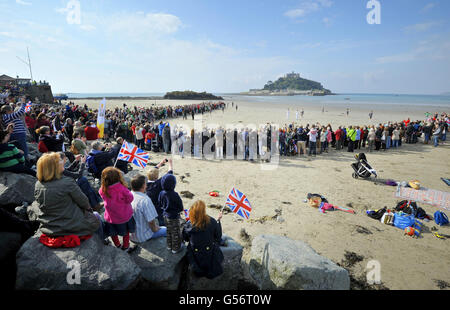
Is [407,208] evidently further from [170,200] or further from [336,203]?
[170,200]

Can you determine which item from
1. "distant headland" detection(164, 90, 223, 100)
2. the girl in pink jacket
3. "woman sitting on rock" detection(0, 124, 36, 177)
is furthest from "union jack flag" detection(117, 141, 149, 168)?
"distant headland" detection(164, 90, 223, 100)

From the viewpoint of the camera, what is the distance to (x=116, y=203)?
387 cm

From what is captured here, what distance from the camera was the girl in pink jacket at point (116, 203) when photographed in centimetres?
380

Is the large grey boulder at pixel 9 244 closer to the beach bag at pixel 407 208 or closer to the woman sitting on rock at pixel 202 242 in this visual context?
the woman sitting on rock at pixel 202 242

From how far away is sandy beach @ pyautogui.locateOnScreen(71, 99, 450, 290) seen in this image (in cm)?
560

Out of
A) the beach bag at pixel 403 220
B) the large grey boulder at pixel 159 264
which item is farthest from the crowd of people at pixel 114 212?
the beach bag at pixel 403 220

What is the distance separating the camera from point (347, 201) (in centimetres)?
877

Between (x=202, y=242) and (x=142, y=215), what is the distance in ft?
4.28

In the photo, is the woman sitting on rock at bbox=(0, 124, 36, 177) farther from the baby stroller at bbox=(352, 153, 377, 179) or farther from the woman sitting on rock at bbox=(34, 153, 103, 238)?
the baby stroller at bbox=(352, 153, 377, 179)

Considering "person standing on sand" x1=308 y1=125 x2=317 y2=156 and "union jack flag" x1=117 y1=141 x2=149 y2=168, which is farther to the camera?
"person standing on sand" x1=308 y1=125 x2=317 y2=156

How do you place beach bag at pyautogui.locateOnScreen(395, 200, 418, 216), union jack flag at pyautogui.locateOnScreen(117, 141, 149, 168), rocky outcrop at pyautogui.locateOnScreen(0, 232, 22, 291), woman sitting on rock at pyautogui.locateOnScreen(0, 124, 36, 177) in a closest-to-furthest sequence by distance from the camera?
rocky outcrop at pyautogui.locateOnScreen(0, 232, 22, 291) → woman sitting on rock at pyautogui.locateOnScreen(0, 124, 36, 177) → union jack flag at pyautogui.locateOnScreen(117, 141, 149, 168) → beach bag at pyautogui.locateOnScreen(395, 200, 418, 216)

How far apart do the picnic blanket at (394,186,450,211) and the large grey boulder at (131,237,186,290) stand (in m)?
9.45
